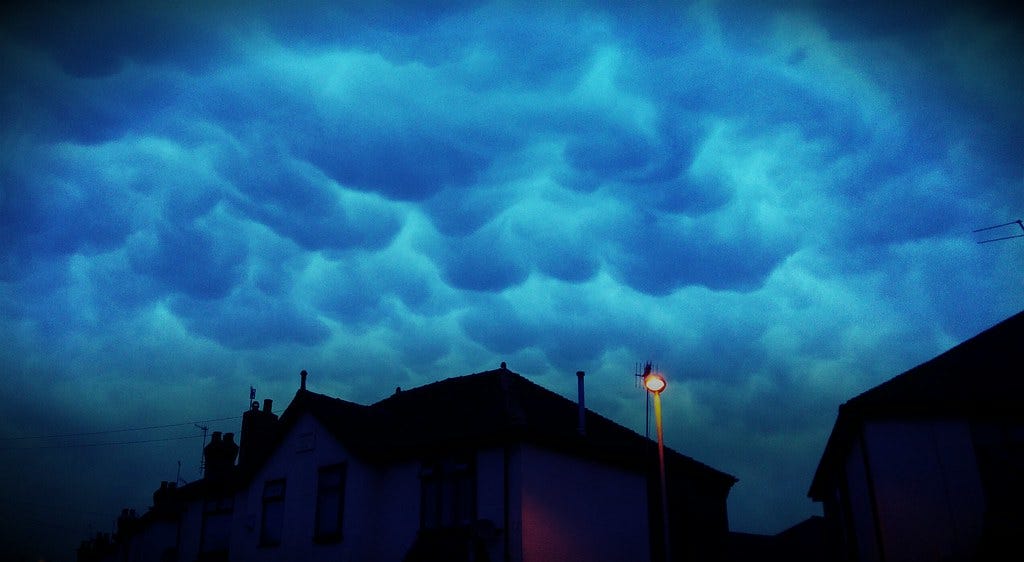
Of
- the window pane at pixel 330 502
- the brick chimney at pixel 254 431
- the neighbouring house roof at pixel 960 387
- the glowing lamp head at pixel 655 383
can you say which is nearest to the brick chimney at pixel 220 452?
the brick chimney at pixel 254 431

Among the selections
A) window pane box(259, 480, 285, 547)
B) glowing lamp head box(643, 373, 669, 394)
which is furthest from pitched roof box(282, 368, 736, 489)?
glowing lamp head box(643, 373, 669, 394)

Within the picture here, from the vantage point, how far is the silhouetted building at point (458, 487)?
71.1 feet

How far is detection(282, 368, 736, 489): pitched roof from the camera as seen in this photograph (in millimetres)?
22688

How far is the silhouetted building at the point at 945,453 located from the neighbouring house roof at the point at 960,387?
0.9 inches

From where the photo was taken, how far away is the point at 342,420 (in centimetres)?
2619

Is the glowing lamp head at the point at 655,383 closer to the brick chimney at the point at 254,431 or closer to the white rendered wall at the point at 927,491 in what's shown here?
the white rendered wall at the point at 927,491

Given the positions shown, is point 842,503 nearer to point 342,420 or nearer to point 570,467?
point 570,467

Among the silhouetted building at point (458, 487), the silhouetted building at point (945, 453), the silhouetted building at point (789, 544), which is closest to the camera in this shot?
the silhouetted building at point (945, 453)

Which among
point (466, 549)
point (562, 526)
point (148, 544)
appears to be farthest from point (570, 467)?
point (148, 544)

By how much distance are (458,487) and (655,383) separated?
727 cm

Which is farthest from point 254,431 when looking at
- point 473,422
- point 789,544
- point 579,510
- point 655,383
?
point 789,544

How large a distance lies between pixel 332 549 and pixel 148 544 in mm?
17385

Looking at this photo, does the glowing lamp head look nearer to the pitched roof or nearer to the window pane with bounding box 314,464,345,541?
the pitched roof

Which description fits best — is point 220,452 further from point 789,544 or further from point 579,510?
point 789,544
